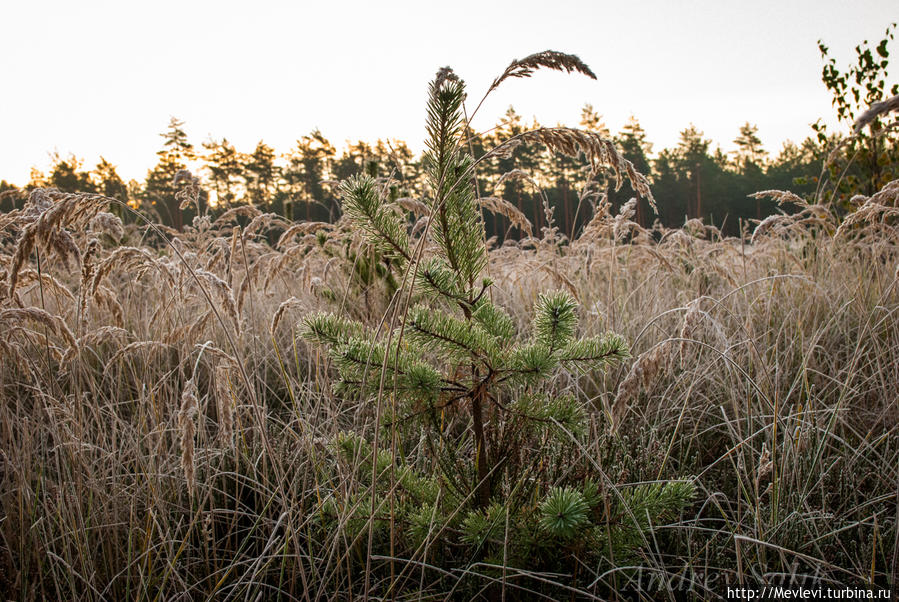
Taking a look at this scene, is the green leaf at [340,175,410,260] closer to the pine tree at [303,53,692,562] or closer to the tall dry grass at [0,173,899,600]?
the pine tree at [303,53,692,562]

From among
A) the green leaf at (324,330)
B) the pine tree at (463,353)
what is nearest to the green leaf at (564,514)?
the pine tree at (463,353)

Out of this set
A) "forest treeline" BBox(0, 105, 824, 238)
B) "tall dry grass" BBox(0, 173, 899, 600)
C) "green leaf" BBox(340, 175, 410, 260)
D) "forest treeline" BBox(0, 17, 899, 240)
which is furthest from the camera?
"forest treeline" BBox(0, 105, 824, 238)

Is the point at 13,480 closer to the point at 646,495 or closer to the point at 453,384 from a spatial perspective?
the point at 453,384

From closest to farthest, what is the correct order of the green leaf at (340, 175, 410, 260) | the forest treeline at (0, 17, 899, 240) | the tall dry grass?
1. the green leaf at (340, 175, 410, 260)
2. the tall dry grass
3. the forest treeline at (0, 17, 899, 240)

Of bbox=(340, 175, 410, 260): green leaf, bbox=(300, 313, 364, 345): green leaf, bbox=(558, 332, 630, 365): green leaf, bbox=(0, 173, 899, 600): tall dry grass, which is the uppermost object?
bbox=(340, 175, 410, 260): green leaf

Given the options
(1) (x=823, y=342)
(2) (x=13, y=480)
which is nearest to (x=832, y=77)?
(1) (x=823, y=342)

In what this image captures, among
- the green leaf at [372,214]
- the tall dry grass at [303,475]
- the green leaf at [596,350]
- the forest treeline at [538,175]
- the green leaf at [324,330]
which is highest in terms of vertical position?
the forest treeline at [538,175]

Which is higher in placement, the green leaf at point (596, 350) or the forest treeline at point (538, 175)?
the forest treeline at point (538, 175)

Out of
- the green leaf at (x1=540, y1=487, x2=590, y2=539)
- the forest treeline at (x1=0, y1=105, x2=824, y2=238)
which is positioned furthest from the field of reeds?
the forest treeline at (x1=0, y1=105, x2=824, y2=238)

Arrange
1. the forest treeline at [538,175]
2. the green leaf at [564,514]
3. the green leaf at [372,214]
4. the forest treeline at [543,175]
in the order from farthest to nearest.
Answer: the forest treeline at [538,175], the forest treeline at [543,175], the green leaf at [372,214], the green leaf at [564,514]

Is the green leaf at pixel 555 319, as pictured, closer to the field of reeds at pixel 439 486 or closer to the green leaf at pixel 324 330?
the field of reeds at pixel 439 486

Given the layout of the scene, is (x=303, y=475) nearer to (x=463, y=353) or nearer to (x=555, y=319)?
(x=463, y=353)

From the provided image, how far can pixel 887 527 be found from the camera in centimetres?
143

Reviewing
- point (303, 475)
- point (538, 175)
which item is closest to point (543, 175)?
point (538, 175)
